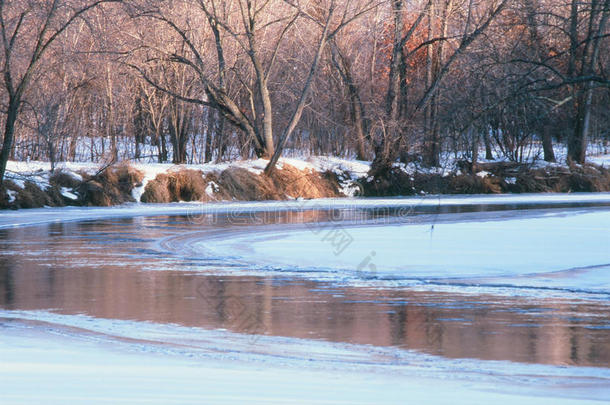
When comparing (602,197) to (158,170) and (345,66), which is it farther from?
(158,170)

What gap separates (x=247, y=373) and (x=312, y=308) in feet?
11.0

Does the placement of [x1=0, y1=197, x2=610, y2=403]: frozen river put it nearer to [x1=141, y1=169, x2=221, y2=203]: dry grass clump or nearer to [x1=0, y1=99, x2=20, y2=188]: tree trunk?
[x1=0, y1=99, x2=20, y2=188]: tree trunk

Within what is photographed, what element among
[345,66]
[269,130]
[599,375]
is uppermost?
[345,66]

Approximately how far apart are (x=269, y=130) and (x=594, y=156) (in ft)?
68.3

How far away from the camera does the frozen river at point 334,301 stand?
25.5 feet

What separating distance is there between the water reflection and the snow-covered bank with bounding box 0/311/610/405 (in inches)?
19.3

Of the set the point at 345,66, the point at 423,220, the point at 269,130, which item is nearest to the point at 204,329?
the point at 423,220

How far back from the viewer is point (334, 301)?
36.9 feet

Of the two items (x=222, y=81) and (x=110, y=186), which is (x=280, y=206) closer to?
(x=110, y=186)

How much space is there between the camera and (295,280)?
13.3 meters

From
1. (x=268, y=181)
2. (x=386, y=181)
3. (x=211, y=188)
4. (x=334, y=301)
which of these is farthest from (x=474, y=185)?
(x=334, y=301)

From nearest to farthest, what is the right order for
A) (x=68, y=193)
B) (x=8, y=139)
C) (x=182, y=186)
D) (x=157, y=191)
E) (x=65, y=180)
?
1. (x=8, y=139)
2. (x=68, y=193)
3. (x=65, y=180)
4. (x=157, y=191)
5. (x=182, y=186)

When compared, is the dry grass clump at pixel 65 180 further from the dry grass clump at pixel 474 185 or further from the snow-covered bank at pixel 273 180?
the dry grass clump at pixel 474 185

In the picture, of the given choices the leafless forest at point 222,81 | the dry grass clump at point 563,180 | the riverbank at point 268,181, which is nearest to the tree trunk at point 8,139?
the leafless forest at point 222,81
